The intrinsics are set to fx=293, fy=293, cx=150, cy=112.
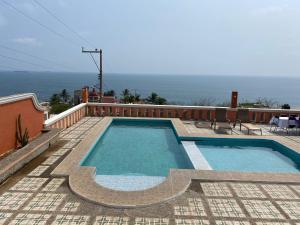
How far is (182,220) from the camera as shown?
4141 mm

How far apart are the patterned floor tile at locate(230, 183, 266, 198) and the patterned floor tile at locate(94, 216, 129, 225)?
2.09 meters

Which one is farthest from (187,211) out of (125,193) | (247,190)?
(247,190)

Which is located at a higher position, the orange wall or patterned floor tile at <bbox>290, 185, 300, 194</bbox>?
the orange wall

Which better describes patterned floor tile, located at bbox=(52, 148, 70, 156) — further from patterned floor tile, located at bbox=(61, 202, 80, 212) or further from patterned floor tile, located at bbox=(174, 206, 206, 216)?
patterned floor tile, located at bbox=(174, 206, 206, 216)

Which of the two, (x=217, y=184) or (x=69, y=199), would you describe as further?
(x=217, y=184)

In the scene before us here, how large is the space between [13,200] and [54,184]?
0.83 m

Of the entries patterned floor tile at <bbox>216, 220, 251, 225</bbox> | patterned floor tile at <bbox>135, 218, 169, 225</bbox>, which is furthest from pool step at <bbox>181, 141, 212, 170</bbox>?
patterned floor tile at <bbox>135, 218, 169, 225</bbox>

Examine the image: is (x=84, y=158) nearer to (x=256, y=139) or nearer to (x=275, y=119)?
(x=256, y=139)

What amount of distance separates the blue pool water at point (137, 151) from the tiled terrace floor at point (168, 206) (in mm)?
1858

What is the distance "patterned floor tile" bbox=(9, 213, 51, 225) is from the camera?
Result: 13.1 feet

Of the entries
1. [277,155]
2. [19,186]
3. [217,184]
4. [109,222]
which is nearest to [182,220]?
[109,222]

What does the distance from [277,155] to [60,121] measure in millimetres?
7014

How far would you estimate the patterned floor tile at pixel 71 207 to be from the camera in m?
4.38

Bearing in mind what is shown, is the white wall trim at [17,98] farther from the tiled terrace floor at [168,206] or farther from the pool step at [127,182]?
the pool step at [127,182]
